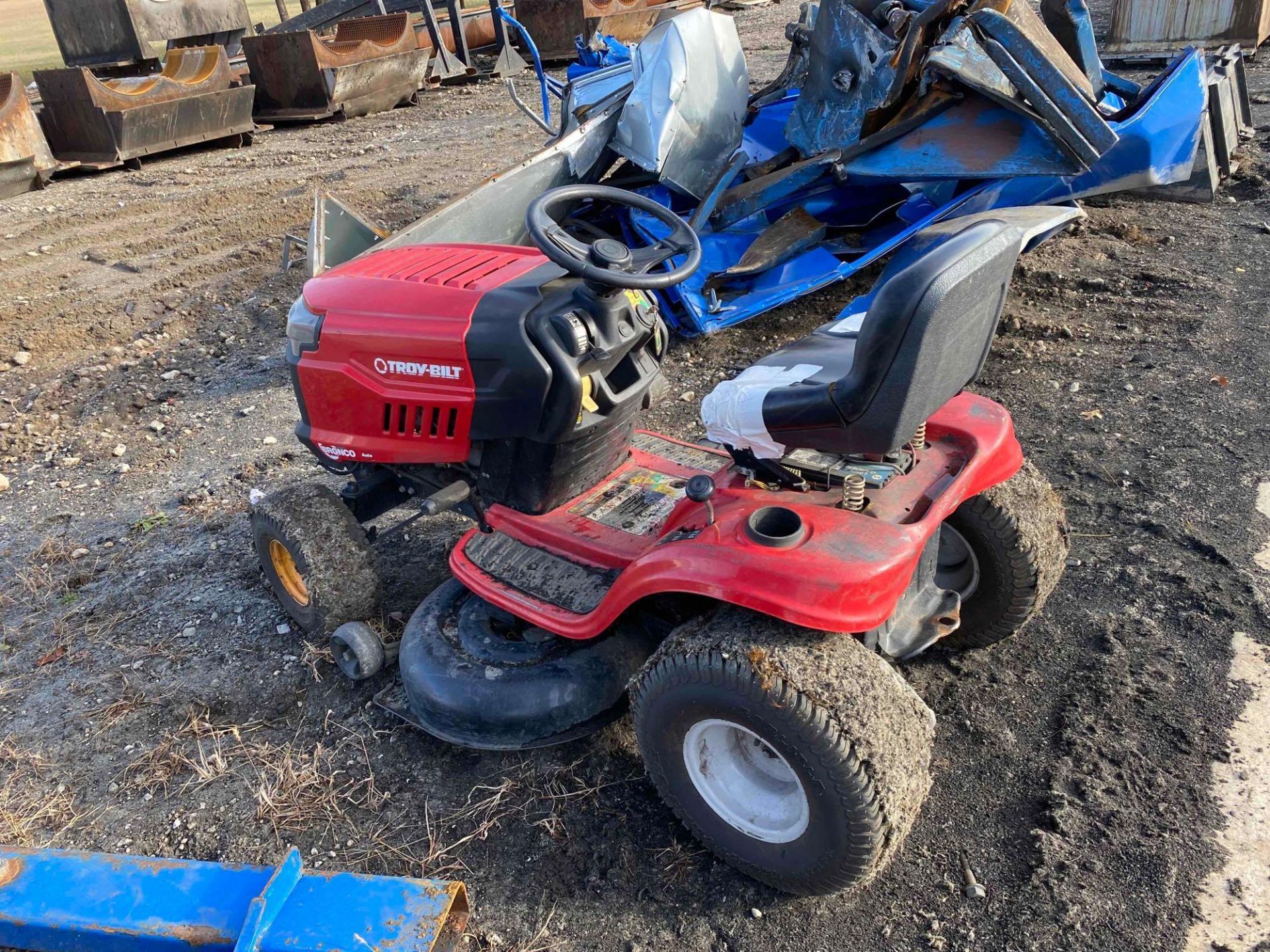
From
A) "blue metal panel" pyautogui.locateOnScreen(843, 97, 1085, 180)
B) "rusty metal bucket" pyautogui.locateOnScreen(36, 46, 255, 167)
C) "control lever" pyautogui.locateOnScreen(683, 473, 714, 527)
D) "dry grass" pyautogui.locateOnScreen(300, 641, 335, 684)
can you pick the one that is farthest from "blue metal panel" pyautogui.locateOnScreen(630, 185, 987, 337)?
"rusty metal bucket" pyautogui.locateOnScreen(36, 46, 255, 167)

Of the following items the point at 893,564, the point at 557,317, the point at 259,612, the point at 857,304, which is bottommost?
the point at 259,612

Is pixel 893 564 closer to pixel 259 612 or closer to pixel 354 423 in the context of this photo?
pixel 354 423

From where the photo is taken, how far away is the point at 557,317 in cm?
231

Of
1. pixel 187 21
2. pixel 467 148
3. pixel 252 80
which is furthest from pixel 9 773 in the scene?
pixel 187 21

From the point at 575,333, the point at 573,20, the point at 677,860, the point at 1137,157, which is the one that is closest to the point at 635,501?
the point at 575,333

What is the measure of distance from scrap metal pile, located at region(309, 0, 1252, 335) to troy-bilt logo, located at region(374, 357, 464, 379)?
161cm

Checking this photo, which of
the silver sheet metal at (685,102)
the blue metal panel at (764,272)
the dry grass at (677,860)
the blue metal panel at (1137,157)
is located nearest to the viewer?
the dry grass at (677,860)

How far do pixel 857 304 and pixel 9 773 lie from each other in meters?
3.21

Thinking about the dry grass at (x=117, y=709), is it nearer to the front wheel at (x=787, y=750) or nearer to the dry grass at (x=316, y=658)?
the dry grass at (x=316, y=658)

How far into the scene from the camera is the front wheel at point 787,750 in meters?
1.80

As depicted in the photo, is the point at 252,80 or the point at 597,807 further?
the point at 252,80

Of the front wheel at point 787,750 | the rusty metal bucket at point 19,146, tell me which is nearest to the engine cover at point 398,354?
the front wheel at point 787,750

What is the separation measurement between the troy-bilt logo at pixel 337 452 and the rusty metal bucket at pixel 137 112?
261 inches

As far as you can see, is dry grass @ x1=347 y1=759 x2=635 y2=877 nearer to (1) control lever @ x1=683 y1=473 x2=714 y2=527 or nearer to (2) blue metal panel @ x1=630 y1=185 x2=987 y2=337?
(1) control lever @ x1=683 y1=473 x2=714 y2=527
